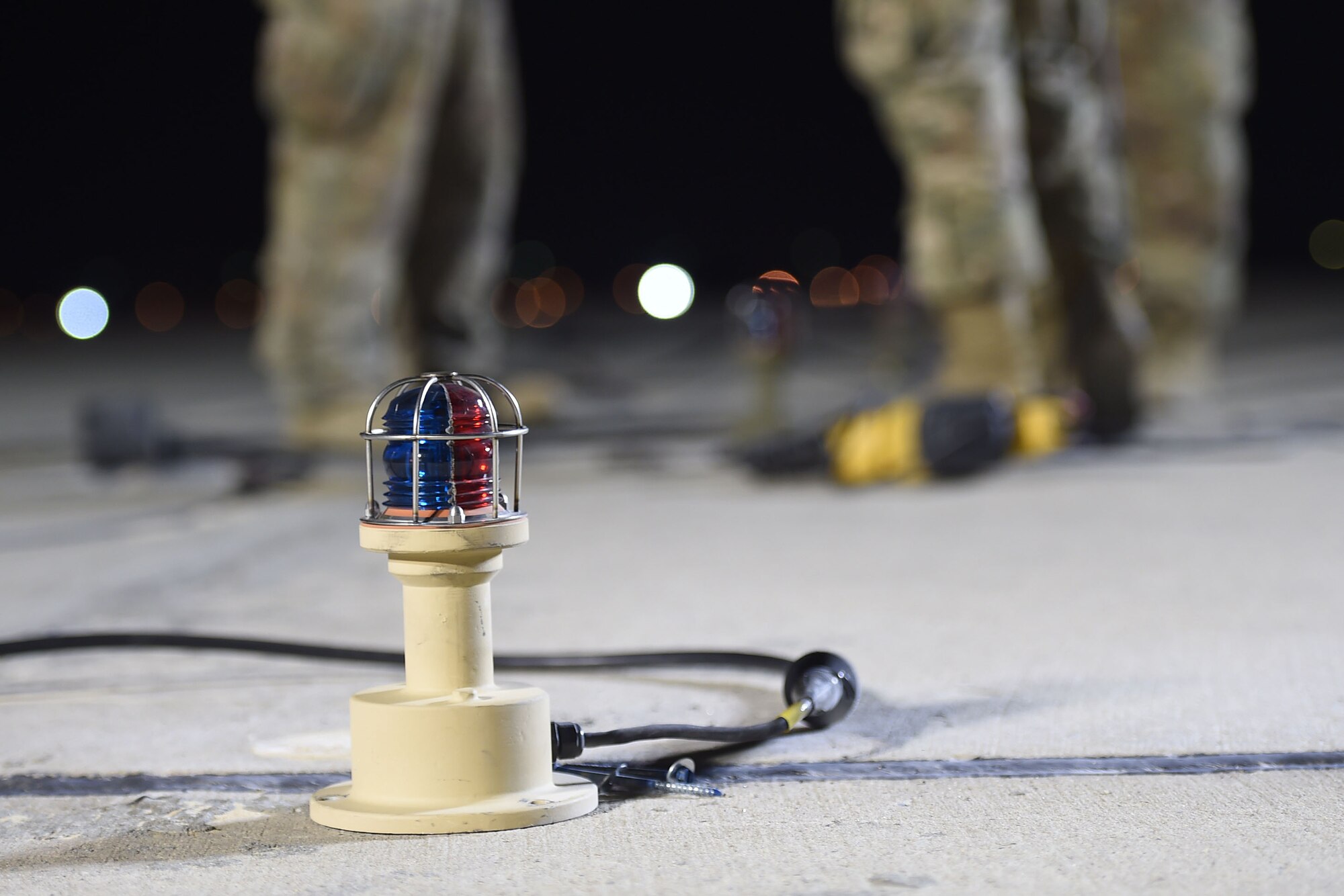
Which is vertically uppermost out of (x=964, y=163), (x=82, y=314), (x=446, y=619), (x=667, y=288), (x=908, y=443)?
(x=82, y=314)

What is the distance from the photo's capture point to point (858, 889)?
4.80 ft

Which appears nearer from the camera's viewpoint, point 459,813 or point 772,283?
point 459,813

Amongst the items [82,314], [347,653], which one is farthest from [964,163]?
[82,314]

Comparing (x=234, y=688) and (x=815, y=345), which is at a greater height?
(x=815, y=345)

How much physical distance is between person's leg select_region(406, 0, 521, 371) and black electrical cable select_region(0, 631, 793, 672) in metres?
3.98

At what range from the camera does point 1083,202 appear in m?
5.84

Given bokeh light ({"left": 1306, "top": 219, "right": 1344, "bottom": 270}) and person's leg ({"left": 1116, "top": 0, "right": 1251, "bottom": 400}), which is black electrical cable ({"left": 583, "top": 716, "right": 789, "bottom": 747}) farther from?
bokeh light ({"left": 1306, "top": 219, "right": 1344, "bottom": 270})

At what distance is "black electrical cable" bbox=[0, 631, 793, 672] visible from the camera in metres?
2.31

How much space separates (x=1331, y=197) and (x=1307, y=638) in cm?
2191

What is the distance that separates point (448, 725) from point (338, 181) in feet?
14.1

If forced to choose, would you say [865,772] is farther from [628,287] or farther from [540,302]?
[628,287]

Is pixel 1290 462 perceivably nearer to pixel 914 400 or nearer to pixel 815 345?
pixel 914 400

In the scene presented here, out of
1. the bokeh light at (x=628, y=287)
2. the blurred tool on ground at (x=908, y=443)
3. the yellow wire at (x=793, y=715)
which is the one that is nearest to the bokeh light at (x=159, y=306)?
the bokeh light at (x=628, y=287)

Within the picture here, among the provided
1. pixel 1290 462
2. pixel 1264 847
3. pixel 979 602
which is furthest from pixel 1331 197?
pixel 1264 847
